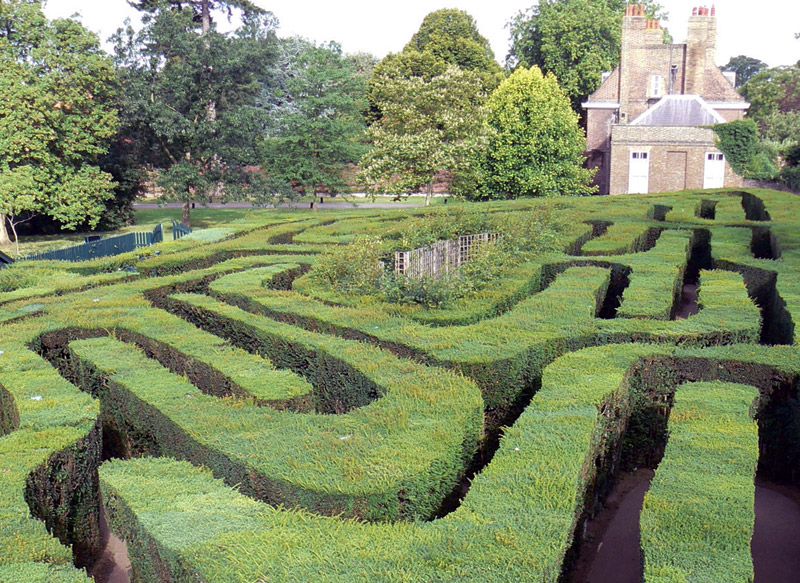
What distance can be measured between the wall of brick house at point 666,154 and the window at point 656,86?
20.6 feet

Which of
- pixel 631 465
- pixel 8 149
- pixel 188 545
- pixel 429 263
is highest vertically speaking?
pixel 8 149

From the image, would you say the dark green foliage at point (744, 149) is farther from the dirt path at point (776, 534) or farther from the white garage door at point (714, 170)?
the dirt path at point (776, 534)

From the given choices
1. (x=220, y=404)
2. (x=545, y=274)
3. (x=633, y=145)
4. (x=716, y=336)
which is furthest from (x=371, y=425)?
(x=633, y=145)

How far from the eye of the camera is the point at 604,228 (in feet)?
63.3

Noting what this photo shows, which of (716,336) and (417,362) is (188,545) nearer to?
(417,362)

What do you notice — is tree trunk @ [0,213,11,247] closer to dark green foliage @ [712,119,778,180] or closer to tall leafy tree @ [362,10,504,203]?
tall leafy tree @ [362,10,504,203]

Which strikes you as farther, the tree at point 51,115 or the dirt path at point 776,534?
the tree at point 51,115

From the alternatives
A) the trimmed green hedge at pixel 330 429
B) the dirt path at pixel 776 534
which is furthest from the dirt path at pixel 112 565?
the dirt path at pixel 776 534

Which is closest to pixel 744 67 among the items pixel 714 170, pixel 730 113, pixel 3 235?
pixel 730 113

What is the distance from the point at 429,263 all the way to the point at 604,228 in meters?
8.12

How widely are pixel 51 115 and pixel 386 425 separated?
26240 millimetres

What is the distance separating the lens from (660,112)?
38312mm

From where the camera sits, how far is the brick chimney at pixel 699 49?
40.5 m

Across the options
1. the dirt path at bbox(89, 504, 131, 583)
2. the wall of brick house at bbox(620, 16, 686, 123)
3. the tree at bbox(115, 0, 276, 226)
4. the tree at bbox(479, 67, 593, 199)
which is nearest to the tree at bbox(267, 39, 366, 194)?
the tree at bbox(115, 0, 276, 226)
